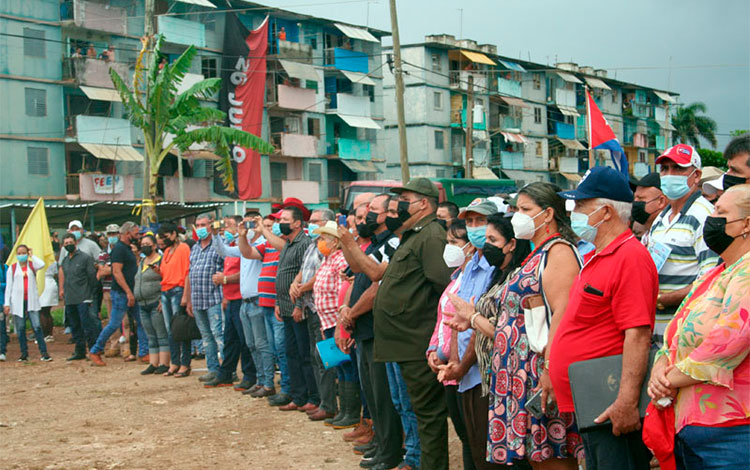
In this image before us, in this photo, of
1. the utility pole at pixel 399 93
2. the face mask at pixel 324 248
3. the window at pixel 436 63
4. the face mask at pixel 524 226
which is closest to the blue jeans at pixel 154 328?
the face mask at pixel 324 248

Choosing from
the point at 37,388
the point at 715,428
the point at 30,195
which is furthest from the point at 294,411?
the point at 30,195

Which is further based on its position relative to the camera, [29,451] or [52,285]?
[52,285]

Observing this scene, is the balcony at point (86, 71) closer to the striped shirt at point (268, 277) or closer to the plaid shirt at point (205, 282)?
the plaid shirt at point (205, 282)

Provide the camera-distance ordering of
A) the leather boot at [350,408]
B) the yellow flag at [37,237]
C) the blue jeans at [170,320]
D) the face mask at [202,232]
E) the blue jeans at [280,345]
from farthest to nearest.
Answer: the yellow flag at [37,237] → the blue jeans at [170,320] → the face mask at [202,232] → the blue jeans at [280,345] → the leather boot at [350,408]

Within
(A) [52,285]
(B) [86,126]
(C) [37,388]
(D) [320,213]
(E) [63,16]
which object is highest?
(E) [63,16]

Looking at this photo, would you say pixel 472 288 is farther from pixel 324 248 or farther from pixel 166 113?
pixel 166 113

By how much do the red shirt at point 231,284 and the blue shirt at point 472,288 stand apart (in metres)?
5.97

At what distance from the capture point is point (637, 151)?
7594cm

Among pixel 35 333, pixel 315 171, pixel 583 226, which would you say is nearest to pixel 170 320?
pixel 35 333

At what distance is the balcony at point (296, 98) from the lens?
149 ft

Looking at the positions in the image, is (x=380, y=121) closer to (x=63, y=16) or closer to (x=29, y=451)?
(x=63, y=16)

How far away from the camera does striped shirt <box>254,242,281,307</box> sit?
10.2 metres

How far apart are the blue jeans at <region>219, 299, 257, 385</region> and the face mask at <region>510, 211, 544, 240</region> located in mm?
6979

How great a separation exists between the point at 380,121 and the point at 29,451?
1804 inches
